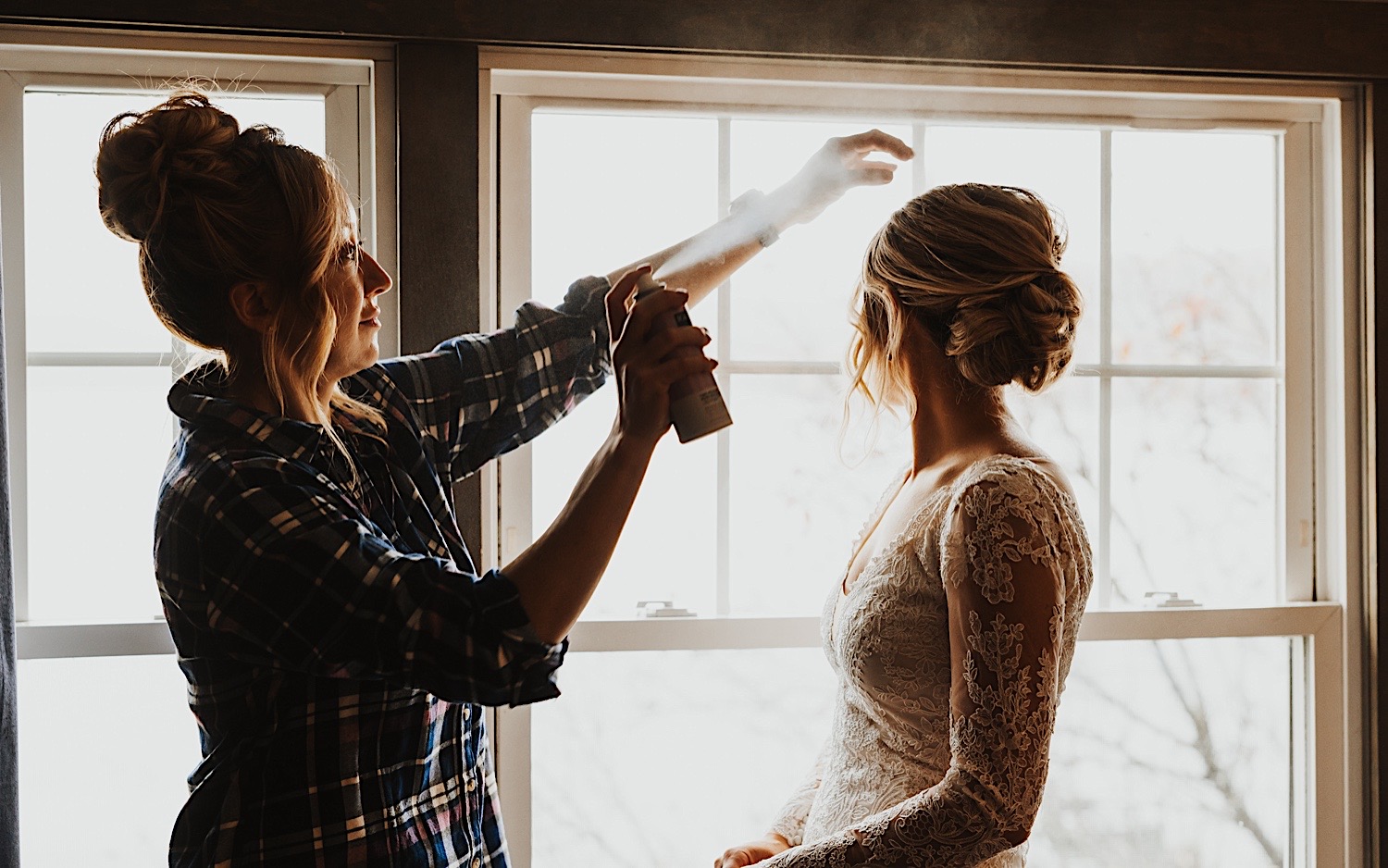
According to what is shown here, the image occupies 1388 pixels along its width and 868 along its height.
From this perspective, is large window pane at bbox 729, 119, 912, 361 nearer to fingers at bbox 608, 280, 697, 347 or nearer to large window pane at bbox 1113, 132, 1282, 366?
large window pane at bbox 1113, 132, 1282, 366

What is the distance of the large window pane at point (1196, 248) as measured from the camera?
180 cm

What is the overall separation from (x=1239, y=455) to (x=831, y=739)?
3.19ft

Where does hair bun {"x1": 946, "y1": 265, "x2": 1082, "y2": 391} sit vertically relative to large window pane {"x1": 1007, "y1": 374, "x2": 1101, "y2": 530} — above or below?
above

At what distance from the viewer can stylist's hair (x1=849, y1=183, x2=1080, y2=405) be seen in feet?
3.89

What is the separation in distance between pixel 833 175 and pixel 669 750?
3.07 ft

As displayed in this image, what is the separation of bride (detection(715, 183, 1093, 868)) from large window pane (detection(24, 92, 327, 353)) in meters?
0.95

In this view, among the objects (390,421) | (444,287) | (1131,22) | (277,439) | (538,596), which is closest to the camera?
(538,596)

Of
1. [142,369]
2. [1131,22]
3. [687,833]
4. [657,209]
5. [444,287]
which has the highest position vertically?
[1131,22]

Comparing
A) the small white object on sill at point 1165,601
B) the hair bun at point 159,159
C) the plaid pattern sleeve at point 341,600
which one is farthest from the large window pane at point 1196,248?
the hair bun at point 159,159

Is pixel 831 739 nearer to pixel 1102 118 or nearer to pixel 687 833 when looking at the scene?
pixel 687 833

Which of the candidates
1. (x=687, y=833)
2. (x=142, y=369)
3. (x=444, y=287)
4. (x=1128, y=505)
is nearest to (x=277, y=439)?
(x=444, y=287)

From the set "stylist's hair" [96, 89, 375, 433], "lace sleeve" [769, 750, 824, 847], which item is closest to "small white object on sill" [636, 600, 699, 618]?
"lace sleeve" [769, 750, 824, 847]

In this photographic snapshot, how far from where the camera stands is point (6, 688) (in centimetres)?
137

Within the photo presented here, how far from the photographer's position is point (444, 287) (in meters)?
1.54
